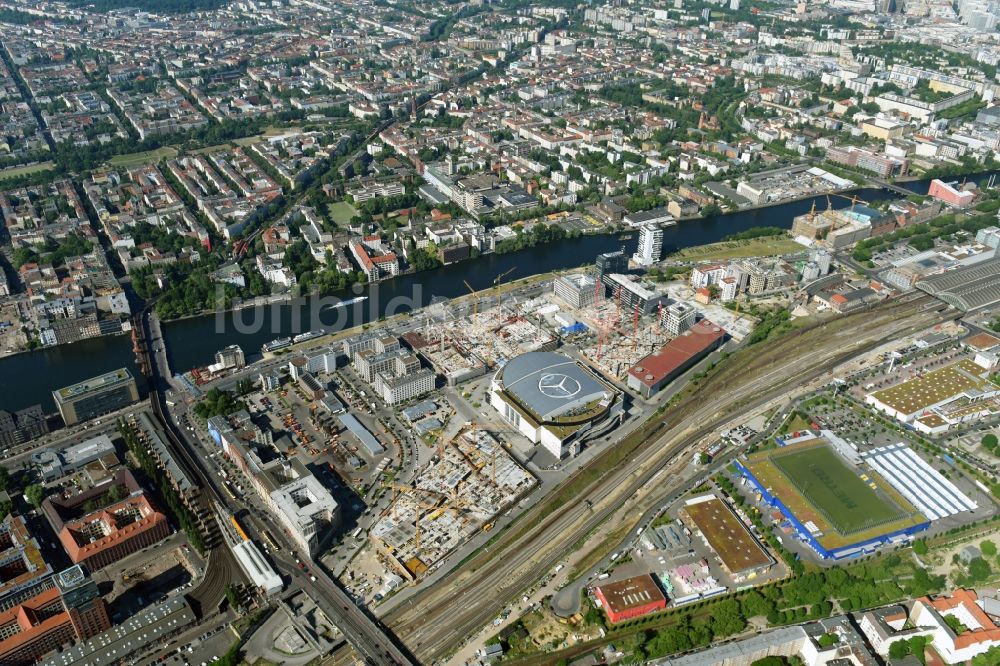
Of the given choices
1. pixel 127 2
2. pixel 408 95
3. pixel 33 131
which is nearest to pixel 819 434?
pixel 408 95

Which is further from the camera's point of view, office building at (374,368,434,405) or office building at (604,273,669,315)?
office building at (604,273,669,315)

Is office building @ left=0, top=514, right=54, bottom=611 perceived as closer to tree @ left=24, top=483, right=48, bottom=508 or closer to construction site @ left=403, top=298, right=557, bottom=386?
tree @ left=24, top=483, right=48, bottom=508

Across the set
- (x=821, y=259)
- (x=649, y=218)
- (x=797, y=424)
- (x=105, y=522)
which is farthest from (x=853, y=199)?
(x=105, y=522)

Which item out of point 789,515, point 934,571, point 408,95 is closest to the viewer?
point 934,571

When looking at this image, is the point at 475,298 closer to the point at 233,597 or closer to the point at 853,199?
the point at 233,597

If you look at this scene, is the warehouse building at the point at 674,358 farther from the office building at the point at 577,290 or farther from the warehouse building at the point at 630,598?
the warehouse building at the point at 630,598

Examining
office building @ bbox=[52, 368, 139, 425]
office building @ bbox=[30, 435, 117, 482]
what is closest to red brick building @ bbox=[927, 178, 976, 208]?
office building @ bbox=[52, 368, 139, 425]

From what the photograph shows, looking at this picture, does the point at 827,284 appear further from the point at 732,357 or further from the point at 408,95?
the point at 408,95

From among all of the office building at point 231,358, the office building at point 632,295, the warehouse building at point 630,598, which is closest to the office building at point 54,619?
the office building at point 231,358
